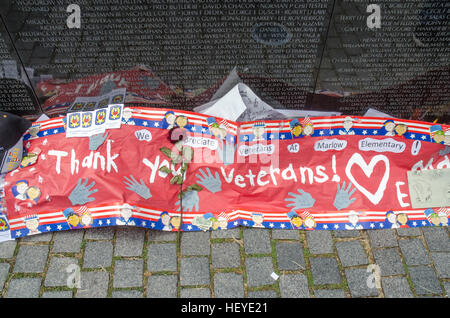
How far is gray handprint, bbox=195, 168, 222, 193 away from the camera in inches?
157

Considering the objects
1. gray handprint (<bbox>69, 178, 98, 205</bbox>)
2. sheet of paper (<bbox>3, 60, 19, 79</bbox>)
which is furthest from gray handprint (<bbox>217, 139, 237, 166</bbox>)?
sheet of paper (<bbox>3, 60, 19, 79</bbox>)

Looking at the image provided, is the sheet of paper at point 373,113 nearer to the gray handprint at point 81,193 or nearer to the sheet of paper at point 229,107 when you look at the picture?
the sheet of paper at point 229,107

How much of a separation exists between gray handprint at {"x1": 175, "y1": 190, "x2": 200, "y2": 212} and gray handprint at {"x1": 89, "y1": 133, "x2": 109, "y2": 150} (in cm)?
99

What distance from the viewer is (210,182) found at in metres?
3.99

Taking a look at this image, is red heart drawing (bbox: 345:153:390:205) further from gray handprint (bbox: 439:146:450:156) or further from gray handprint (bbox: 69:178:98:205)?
gray handprint (bbox: 69:178:98:205)

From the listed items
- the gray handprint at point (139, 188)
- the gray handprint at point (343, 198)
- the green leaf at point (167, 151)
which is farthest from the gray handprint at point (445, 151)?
the gray handprint at point (139, 188)

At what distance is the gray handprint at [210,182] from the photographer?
13.1 ft

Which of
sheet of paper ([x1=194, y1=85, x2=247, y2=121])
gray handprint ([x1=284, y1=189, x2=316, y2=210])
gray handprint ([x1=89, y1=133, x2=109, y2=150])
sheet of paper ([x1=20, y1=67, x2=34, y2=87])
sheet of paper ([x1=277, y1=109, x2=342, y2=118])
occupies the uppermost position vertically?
sheet of paper ([x1=20, y1=67, x2=34, y2=87])

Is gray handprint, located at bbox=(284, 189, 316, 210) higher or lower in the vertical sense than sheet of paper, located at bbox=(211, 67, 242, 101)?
lower

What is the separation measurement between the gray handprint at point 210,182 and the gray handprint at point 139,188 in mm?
513

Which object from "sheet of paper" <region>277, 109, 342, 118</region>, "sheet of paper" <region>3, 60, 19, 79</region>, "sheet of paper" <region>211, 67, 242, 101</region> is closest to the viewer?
"sheet of paper" <region>3, 60, 19, 79</region>

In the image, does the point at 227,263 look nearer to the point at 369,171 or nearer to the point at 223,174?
the point at 223,174

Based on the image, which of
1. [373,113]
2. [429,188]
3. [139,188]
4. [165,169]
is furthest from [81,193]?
[429,188]

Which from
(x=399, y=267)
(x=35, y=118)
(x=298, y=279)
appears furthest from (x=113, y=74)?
(x=399, y=267)
